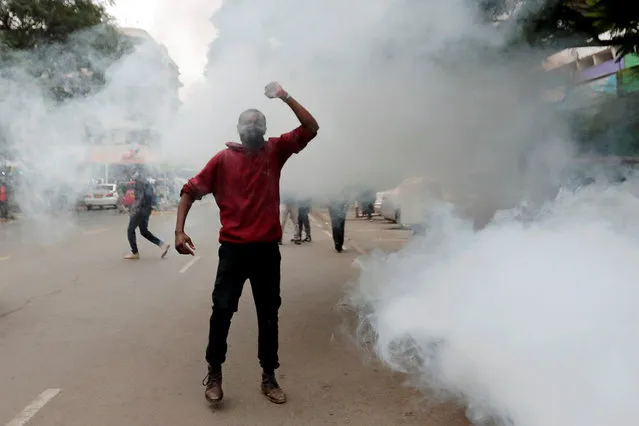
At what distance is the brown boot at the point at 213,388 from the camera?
3727 mm

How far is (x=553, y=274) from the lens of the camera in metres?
3.45

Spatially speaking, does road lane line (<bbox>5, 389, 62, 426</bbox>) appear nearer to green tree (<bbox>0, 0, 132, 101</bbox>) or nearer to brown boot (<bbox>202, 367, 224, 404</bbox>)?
brown boot (<bbox>202, 367, 224, 404</bbox>)

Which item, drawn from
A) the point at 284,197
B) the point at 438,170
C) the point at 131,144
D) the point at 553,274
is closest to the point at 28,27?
the point at 131,144

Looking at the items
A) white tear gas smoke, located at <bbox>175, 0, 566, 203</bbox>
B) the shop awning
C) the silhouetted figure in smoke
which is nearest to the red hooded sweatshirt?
white tear gas smoke, located at <bbox>175, 0, 566, 203</bbox>

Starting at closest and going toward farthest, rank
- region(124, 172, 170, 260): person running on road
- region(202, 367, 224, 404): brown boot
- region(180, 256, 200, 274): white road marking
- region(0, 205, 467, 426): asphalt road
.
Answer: region(0, 205, 467, 426): asphalt road, region(202, 367, 224, 404): brown boot, region(180, 256, 200, 274): white road marking, region(124, 172, 170, 260): person running on road

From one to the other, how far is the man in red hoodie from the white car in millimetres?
17301

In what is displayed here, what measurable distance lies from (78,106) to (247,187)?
5678 mm

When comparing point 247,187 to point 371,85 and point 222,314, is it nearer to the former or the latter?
point 222,314

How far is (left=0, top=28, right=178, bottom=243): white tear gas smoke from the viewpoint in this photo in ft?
22.9

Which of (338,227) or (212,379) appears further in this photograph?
(338,227)

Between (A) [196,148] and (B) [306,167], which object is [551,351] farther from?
(A) [196,148]

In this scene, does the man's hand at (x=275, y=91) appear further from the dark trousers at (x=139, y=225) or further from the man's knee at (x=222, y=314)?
the dark trousers at (x=139, y=225)

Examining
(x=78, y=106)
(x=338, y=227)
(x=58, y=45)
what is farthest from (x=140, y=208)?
(x=58, y=45)

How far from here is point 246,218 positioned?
3.82 m
